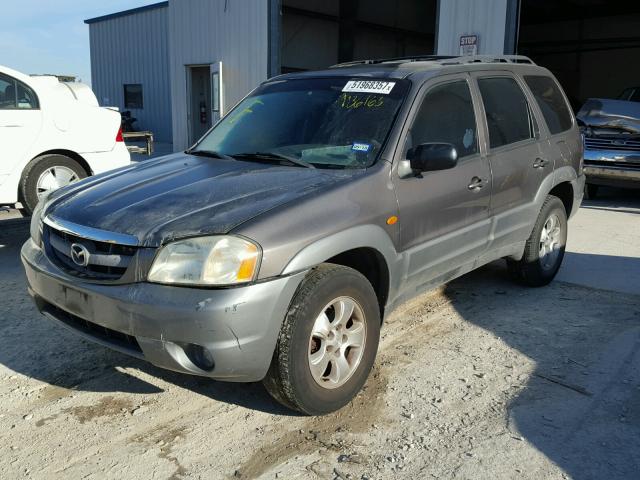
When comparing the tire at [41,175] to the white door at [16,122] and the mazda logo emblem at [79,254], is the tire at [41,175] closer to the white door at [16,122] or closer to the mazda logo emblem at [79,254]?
the white door at [16,122]

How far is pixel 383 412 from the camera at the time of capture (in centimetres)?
330

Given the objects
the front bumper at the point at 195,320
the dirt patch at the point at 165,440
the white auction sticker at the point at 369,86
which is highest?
the white auction sticker at the point at 369,86

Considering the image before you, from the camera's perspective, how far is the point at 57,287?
3.17 meters

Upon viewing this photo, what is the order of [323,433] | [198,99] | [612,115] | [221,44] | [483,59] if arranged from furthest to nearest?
[198,99] < [221,44] < [612,115] < [483,59] < [323,433]

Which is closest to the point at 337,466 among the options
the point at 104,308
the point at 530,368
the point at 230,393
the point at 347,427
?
the point at 347,427

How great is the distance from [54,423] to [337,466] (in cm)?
149

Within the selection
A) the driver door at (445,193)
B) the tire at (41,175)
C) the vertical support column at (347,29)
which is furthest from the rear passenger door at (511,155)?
the vertical support column at (347,29)

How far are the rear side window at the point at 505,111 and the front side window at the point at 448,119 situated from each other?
0.22 metres

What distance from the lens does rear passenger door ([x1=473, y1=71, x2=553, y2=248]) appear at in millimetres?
4426

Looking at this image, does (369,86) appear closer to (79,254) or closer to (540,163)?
(540,163)

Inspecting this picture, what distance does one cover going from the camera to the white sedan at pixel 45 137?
21.2 feet

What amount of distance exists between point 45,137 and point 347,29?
15044 mm

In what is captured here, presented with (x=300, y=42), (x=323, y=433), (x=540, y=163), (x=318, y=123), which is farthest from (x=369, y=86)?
(x=300, y=42)

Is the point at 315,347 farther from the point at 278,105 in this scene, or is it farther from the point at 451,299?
the point at 451,299
